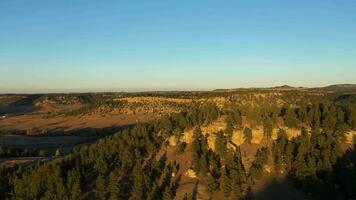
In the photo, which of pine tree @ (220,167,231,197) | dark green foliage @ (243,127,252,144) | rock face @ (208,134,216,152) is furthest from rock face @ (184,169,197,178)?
dark green foliage @ (243,127,252,144)

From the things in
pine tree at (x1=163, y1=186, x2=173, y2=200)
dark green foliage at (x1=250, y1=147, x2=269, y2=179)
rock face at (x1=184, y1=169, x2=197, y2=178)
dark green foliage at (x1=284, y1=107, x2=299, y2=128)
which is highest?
dark green foliage at (x1=284, y1=107, x2=299, y2=128)

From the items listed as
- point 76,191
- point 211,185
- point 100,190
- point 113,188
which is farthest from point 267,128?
point 76,191

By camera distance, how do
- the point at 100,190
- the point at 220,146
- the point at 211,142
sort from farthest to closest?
the point at 211,142 < the point at 220,146 < the point at 100,190

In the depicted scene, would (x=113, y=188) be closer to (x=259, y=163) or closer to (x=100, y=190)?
(x=100, y=190)

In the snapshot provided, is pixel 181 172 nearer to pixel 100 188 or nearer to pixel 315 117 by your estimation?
pixel 100 188

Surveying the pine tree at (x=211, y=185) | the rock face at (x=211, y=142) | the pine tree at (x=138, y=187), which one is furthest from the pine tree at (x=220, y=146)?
the pine tree at (x=138, y=187)

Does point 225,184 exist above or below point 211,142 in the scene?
below

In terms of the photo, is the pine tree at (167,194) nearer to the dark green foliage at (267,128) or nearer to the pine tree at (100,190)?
the pine tree at (100,190)

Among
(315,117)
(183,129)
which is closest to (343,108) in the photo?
(315,117)

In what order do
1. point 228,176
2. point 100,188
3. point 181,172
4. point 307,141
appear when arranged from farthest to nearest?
point 307,141 < point 181,172 < point 228,176 < point 100,188

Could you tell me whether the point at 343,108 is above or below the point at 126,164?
above

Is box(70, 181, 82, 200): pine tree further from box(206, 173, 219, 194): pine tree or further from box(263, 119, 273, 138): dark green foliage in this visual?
box(263, 119, 273, 138): dark green foliage
